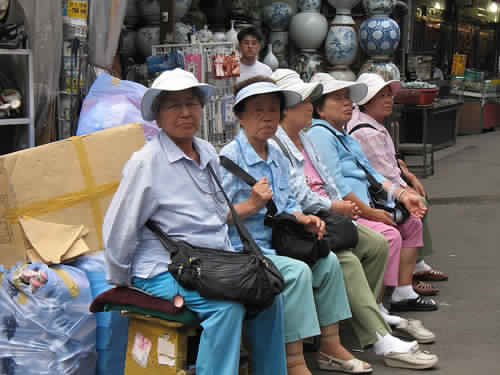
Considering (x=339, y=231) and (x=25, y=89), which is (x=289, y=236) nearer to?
(x=339, y=231)

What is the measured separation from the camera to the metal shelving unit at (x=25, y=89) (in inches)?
171

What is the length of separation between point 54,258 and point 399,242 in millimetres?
2130

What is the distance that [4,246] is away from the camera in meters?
3.38

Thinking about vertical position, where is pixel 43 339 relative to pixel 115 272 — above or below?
below

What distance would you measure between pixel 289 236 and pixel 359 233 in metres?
0.79

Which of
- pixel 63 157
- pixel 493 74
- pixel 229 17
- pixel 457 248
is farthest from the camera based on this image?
pixel 493 74

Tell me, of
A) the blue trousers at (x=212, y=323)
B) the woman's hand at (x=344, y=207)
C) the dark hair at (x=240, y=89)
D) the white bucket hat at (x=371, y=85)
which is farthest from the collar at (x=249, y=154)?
the white bucket hat at (x=371, y=85)

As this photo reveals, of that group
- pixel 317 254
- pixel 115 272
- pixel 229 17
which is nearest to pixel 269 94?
pixel 317 254

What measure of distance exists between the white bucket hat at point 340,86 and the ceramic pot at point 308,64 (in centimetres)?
537

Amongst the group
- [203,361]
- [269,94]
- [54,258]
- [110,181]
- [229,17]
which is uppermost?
[229,17]

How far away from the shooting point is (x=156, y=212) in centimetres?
299

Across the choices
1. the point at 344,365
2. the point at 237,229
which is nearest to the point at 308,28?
the point at 344,365

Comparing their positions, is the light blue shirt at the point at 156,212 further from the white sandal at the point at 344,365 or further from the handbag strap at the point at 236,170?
the white sandal at the point at 344,365

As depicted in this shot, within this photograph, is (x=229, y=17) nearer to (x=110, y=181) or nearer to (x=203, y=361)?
(x=110, y=181)
